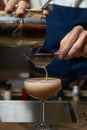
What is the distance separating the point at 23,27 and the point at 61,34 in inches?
29.1

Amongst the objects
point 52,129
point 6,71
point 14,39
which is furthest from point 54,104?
point 6,71

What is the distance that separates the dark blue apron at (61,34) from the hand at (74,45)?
20.4 inches

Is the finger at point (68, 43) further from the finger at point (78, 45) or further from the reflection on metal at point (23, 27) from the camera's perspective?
the reflection on metal at point (23, 27)

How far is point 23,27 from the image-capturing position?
930 millimetres

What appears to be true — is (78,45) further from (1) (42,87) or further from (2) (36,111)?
(2) (36,111)

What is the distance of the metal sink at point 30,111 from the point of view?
4.05 ft

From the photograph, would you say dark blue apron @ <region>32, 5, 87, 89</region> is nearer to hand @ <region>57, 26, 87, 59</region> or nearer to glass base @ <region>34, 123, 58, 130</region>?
hand @ <region>57, 26, 87, 59</region>

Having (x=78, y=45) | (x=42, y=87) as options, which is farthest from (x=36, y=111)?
(x=78, y=45)

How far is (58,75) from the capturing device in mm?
1693

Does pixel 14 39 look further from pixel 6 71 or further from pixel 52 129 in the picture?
pixel 6 71

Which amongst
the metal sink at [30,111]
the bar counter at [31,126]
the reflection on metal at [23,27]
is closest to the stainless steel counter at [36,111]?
the metal sink at [30,111]

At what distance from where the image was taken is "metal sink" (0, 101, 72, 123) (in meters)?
1.24

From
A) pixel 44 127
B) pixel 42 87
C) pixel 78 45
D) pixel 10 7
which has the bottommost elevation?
pixel 44 127

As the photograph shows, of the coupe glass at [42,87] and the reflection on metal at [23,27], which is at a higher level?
the reflection on metal at [23,27]
